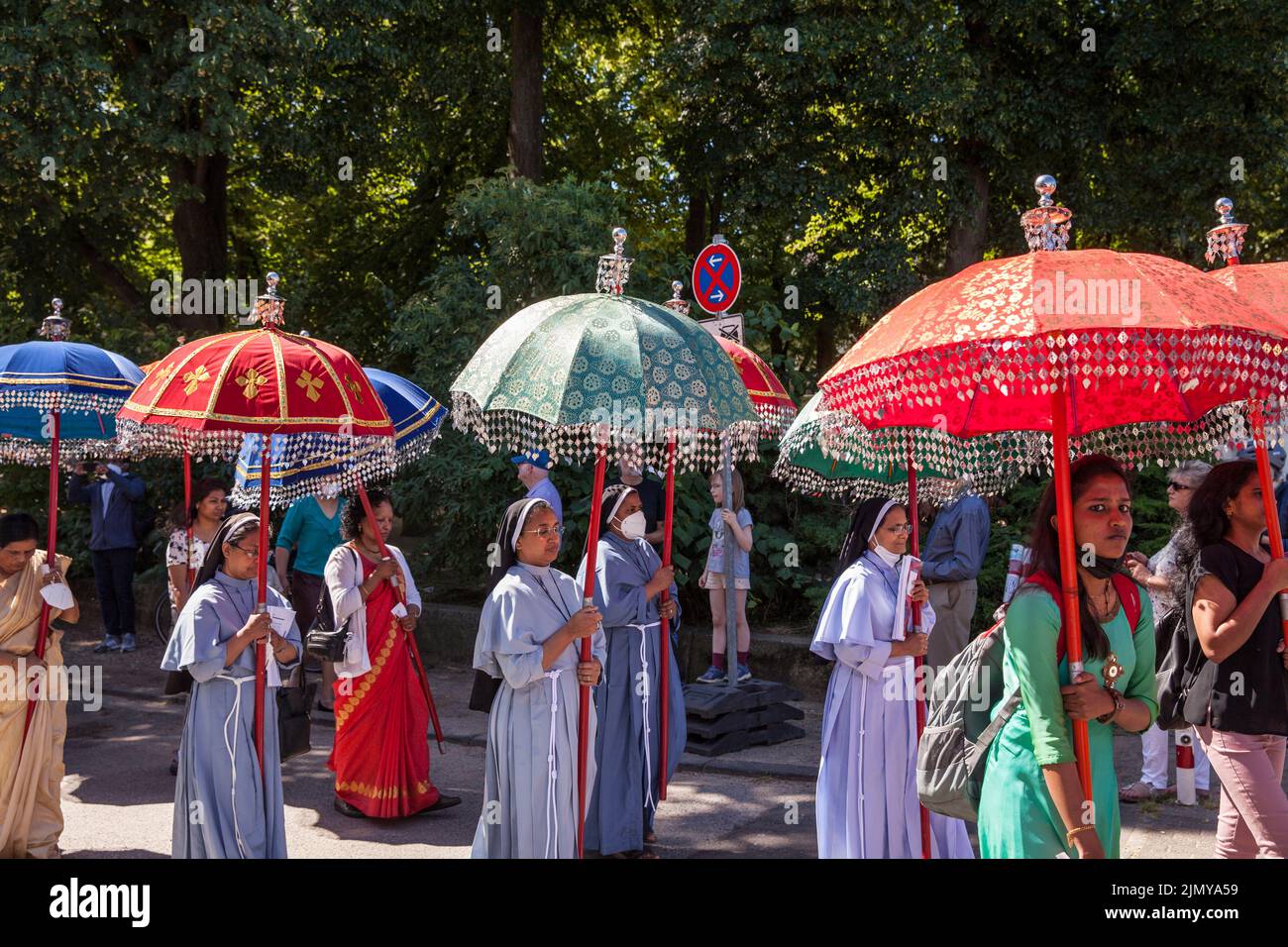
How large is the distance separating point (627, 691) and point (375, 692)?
1.69 metres

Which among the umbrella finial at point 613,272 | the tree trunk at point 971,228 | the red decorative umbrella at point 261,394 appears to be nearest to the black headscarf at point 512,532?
the red decorative umbrella at point 261,394

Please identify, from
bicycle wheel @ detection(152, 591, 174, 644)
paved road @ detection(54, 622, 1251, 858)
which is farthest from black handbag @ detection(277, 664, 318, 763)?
bicycle wheel @ detection(152, 591, 174, 644)

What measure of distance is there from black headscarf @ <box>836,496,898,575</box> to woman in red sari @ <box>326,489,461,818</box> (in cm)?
295

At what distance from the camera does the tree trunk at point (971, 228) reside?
1480 centimetres

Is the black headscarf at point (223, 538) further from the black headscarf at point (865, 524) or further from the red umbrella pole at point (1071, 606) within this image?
the red umbrella pole at point (1071, 606)

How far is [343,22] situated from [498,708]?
490 inches

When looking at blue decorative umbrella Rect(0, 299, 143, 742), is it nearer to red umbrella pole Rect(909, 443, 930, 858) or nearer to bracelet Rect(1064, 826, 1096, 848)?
red umbrella pole Rect(909, 443, 930, 858)

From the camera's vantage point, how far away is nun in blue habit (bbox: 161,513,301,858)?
5.13 meters

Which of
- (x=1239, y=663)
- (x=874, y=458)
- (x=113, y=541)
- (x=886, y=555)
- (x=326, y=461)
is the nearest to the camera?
(x=1239, y=663)

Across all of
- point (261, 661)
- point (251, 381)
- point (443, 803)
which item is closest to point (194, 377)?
point (251, 381)

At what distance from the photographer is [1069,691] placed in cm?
333

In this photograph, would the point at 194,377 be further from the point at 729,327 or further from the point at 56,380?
the point at 729,327

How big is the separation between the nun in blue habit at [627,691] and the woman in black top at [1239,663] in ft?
8.88

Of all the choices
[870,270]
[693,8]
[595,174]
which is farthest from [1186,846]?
[595,174]
